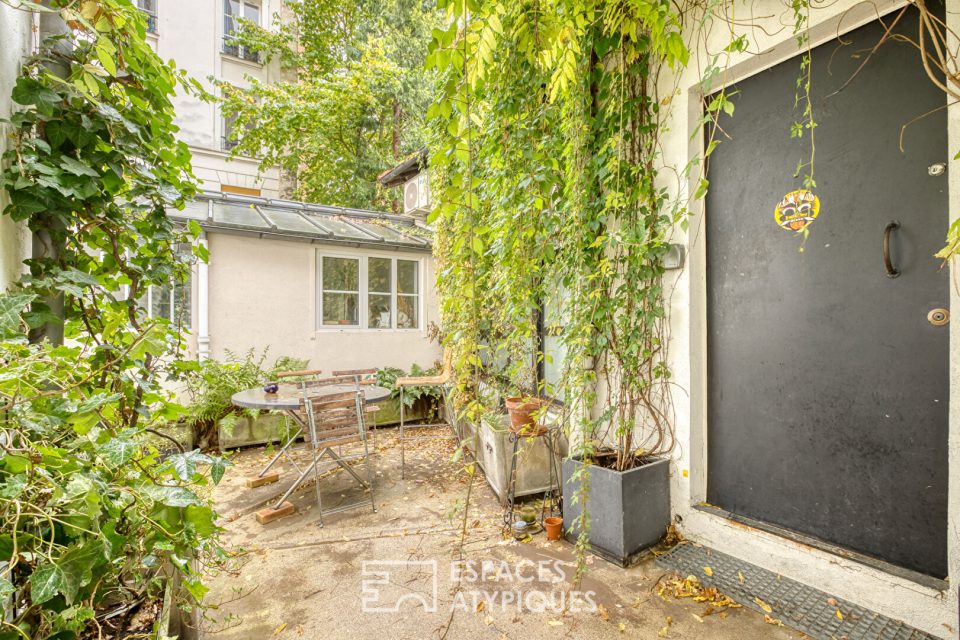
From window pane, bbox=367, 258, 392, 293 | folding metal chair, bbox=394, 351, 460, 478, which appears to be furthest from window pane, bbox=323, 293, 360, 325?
folding metal chair, bbox=394, 351, 460, 478

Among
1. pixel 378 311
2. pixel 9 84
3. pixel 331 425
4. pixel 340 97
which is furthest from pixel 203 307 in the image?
pixel 340 97

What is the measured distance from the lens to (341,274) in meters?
7.26

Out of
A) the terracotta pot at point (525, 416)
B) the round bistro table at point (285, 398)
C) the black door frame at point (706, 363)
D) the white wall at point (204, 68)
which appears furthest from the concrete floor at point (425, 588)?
the white wall at point (204, 68)

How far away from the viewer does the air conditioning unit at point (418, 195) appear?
288 inches

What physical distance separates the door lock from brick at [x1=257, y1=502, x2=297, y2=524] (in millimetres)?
4188

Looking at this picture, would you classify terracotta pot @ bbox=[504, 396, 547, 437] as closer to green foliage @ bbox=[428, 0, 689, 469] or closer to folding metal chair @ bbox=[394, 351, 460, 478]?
green foliage @ bbox=[428, 0, 689, 469]

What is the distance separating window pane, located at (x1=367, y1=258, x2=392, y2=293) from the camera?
7.48 meters

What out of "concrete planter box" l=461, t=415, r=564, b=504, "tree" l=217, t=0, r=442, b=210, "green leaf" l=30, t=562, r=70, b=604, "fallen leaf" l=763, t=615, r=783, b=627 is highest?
"tree" l=217, t=0, r=442, b=210

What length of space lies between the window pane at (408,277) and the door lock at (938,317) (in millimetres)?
6796

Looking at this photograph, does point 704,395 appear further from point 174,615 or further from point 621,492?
point 174,615

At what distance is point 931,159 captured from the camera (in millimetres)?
1929

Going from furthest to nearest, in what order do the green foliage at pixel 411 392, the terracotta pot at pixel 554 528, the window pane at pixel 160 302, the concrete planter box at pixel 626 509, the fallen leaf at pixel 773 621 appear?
1. the green foliage at pixel 411 392
2. the window pane at pixel 160 302
3. the terracotta pot at pixel 554 528
4. the concrete planter box at pixel 626 509
5. the fallen leaf at pixel 773 621

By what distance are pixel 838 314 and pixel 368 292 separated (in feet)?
21.2

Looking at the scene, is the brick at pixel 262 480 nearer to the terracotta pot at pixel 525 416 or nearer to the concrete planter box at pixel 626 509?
the terracotta pot at pixel 525 416
